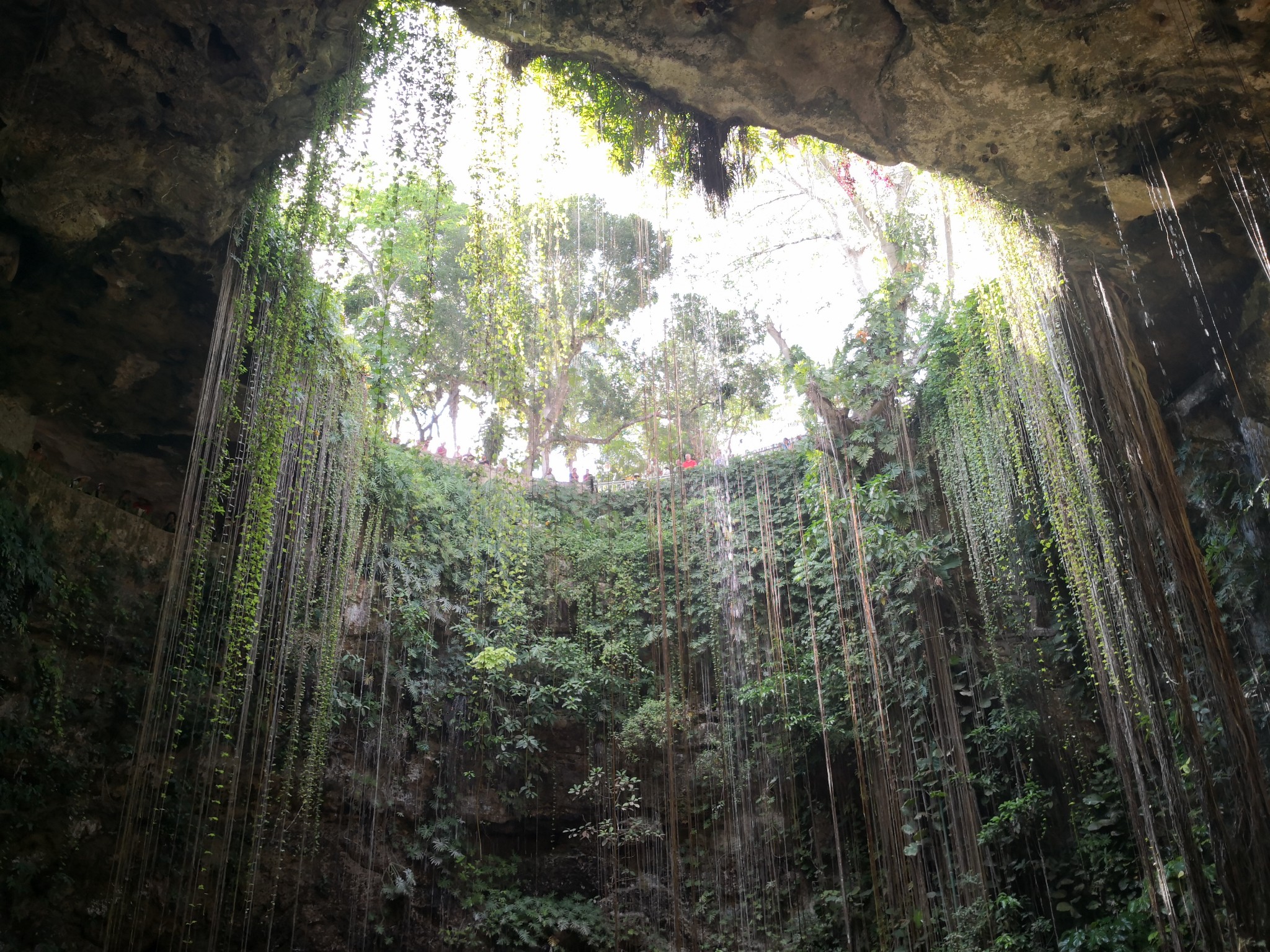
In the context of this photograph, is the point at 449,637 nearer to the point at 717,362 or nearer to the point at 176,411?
the point at 176,411

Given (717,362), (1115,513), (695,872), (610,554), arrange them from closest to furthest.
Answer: (1115,513) < (695,872) < (610,554) < (717,362)

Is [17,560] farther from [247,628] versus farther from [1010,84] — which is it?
[1010,84]

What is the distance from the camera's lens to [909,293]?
7.29 metres

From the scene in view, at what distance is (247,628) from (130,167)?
2.50m


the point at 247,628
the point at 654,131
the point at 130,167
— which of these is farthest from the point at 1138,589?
the point at 130,167

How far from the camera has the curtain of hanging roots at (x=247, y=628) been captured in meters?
4.50

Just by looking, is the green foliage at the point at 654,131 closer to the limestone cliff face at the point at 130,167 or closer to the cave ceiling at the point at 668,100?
the cave ceiling at the point at 668,100

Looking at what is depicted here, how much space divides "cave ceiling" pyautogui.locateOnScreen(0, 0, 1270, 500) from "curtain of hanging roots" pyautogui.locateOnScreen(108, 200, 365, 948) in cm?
43

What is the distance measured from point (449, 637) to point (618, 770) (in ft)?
6.41

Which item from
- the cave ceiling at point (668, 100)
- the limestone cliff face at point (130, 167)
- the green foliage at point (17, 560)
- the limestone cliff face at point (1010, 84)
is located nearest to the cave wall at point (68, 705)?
the green foliage at point (17, 560)

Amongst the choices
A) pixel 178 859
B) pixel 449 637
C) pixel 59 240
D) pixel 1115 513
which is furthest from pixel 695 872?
pixel 59 240

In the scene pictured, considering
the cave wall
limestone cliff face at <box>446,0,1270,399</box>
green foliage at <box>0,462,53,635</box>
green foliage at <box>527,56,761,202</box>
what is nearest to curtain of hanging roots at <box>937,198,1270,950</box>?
limestone cliff face at <box>446,0,1270,399</box>

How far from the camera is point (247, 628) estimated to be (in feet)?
15.4

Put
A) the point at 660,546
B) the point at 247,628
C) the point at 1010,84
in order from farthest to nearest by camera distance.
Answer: the point at 660,546 < the point at 247,628 < the point at 1010,84
